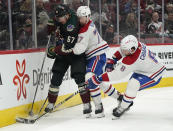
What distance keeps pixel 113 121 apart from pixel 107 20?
298 centimetres

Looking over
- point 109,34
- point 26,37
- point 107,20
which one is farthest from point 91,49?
point 107,20

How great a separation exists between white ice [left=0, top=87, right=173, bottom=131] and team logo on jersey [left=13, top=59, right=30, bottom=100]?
390 mm

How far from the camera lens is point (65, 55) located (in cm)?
470

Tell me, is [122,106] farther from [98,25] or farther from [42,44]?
[98,25]

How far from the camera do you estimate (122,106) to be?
4566mm

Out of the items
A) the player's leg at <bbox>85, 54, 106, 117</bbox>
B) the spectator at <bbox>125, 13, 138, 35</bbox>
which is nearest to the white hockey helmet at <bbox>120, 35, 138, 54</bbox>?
the player's leg at <bbox>85, 54, 106, 117</bbox>

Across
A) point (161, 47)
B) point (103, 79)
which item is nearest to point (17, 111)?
point (103, 79)

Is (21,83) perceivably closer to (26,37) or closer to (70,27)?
(26,37)

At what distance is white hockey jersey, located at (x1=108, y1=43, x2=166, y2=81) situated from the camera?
436cm

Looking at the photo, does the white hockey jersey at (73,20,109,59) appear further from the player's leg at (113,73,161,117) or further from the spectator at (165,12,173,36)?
the spectator at (165,12,173,36)

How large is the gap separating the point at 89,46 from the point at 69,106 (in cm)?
112

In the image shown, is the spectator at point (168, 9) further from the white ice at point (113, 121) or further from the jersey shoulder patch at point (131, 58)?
the jersey shoulder patch at point (131, 58)

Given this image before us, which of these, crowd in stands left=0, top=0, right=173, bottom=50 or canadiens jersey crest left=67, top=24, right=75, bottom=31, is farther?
crowd in stands left=0, top=0, right=173, bottom=50

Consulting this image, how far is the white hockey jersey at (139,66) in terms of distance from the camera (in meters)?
4.36
